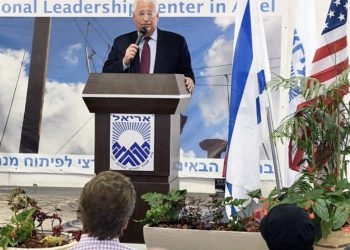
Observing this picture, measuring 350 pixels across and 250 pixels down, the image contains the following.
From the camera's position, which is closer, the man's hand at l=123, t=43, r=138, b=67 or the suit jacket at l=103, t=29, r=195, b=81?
the man's hand at l=123, t=43, r=138, b=67

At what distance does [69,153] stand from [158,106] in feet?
13.2

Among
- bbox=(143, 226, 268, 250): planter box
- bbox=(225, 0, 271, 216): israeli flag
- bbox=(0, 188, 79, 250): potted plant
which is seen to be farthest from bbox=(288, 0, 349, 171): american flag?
bbox=(0, 188, 79, 250): potted plant

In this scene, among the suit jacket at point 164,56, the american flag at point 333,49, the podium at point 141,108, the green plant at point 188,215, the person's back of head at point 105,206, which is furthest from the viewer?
the american flag at point 333,49

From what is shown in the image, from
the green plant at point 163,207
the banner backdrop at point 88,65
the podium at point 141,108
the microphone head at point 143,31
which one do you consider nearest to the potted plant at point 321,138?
the green plant at point 163,207

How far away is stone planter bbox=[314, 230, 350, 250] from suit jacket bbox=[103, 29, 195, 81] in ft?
4.52

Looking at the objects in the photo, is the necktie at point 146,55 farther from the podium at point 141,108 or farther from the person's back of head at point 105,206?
the person's back of head at point 105,206

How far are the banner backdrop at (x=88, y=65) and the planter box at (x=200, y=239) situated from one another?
148 inches

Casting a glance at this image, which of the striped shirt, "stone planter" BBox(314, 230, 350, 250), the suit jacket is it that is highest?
the suit jacket

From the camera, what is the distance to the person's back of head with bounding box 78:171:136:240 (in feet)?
6.22

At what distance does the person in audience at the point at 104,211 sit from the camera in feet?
6.23

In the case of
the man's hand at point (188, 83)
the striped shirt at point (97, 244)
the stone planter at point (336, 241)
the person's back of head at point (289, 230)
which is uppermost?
the man's hand at point (188, 83)

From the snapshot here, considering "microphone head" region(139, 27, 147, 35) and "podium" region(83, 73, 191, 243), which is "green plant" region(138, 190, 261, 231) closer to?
"podium" region(83, 73, 191, 243)

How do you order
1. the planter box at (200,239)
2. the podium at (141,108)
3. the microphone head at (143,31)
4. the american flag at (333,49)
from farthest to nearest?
→ the american flag at (333,49), the microphone head at (143,31), the podium at (141,108), the planter box at (200,239)

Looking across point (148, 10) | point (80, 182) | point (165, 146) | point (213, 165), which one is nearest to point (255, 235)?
point (165, 146)
